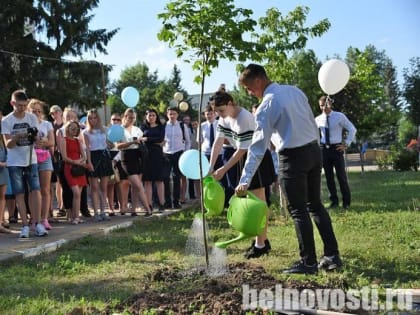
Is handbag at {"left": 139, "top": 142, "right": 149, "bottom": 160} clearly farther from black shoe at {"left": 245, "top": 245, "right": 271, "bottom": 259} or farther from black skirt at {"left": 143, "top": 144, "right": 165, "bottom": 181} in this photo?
black shoe at {"left": 245, "top": 245, "right": 271, "bottom": 259}

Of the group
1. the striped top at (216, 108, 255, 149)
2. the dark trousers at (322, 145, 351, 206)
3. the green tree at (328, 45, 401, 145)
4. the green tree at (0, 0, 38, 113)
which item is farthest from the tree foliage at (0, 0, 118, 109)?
the striped top at (216, 108, 255, 149)

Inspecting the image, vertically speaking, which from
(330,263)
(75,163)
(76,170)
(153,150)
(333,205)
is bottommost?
(333,205)

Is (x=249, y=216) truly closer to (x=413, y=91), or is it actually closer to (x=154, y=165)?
(x=154, y=165)

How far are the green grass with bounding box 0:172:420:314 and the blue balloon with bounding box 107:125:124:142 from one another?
163 centimetres

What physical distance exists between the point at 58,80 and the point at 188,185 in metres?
18.0

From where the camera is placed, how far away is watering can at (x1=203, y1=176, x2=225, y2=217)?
15.1ft

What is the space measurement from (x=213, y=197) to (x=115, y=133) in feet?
14.5

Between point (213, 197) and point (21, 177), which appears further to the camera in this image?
point (21, 177)

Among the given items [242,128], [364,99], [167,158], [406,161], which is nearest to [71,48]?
[364,99]

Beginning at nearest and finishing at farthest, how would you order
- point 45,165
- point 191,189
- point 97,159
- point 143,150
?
point 45,165, point 97,159, point 143,150, point 191,189

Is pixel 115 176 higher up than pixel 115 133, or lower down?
lower down

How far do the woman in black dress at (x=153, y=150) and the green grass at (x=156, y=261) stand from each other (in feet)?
4.19

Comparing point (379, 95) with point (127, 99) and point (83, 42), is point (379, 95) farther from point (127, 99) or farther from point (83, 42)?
point (83, 42)

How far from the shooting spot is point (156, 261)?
5309 millimetres
